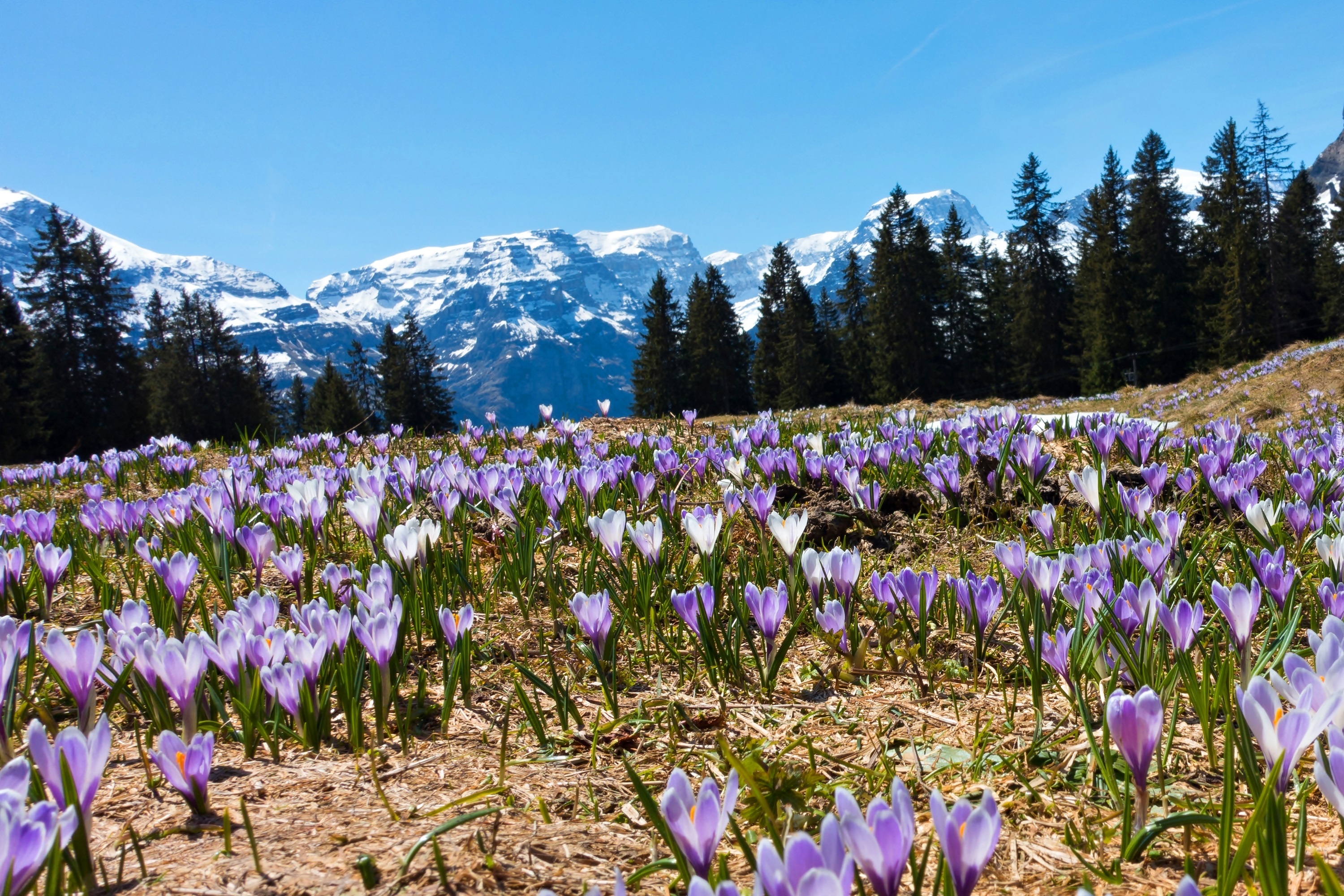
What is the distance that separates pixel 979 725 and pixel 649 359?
165 ft

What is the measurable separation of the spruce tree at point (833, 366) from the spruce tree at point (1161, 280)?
662 inches

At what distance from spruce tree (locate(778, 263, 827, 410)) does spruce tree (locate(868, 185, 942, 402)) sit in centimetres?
460

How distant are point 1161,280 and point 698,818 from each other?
50.0 m

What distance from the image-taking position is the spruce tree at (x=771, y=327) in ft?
172

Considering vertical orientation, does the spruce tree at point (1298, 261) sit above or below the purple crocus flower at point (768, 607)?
above

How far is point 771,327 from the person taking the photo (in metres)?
52.8

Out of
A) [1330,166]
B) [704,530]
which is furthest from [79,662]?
[1330,166]

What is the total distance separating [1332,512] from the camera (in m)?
2.34

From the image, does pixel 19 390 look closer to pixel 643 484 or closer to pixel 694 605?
pixel 643 484

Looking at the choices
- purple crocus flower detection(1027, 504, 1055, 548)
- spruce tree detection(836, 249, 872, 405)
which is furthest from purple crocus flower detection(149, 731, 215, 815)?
spruce tree detection(836, 249, 872, 405)

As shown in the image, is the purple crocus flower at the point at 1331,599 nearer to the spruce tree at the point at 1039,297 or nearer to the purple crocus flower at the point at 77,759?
the purple crocus flower at the point at 77,759

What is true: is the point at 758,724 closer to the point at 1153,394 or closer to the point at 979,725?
the point at 979,725

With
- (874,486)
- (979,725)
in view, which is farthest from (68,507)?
(979,725)

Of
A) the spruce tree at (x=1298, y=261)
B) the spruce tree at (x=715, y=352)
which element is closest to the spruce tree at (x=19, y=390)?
the spruce tree at (x=715, y=352)
